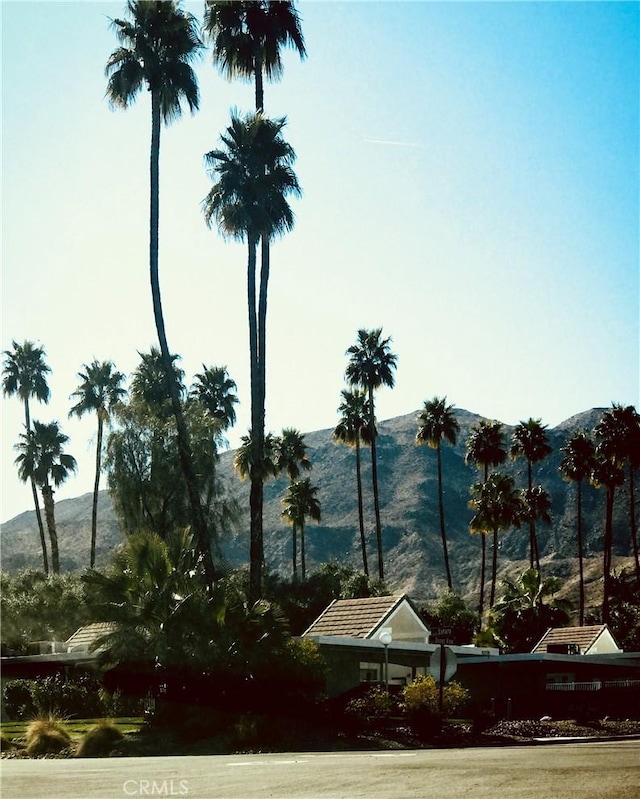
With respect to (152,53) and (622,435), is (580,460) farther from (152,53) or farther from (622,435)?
(152,53)

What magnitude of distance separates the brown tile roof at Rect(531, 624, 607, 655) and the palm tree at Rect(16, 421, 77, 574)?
33.5 metres

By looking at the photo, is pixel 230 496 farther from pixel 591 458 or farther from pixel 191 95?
pixel 591 458

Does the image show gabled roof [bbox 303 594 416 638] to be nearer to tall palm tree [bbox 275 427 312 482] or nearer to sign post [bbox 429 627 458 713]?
sign post [bbox 429 627 458 713]

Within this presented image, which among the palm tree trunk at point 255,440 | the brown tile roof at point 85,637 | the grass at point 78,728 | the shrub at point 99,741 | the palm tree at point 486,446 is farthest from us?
the palm tree at point 486,446

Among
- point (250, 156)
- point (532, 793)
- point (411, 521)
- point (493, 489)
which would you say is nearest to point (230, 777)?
point (532, 793)

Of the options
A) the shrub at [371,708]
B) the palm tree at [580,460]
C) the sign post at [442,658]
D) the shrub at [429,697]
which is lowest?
the shrub at [371,708]

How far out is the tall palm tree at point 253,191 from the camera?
121 ft

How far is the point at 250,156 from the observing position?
3766 centimetres

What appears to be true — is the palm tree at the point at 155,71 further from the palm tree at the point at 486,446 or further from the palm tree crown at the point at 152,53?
the palm tree at the point at 486,446

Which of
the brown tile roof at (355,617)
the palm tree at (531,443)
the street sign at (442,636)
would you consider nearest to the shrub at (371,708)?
the street sign at (442,636)

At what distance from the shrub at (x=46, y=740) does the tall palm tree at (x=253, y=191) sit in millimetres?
15297

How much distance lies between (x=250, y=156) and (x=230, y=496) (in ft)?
74.8

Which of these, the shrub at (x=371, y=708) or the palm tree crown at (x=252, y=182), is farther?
the palm tree crown at (x=252, y=182)

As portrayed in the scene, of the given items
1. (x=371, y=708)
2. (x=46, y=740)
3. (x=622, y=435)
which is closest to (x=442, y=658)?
(x=371, y=708)
